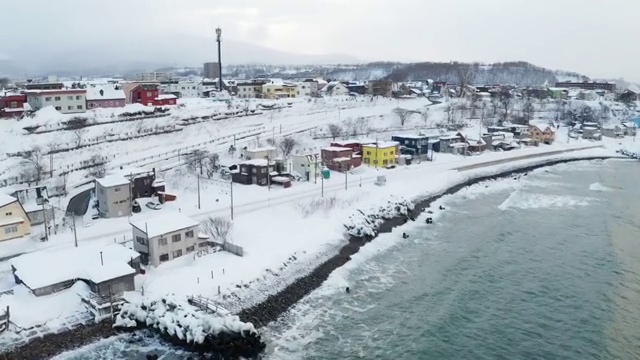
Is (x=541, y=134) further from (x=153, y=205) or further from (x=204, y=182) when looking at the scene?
(x=153, y=205)

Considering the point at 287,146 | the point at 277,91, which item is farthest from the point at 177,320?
the point at 277,91

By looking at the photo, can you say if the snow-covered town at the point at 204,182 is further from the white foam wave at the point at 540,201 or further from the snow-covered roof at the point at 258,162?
the white foam wave at the point at 540,201

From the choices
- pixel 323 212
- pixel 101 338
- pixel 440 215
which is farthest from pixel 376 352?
pixel 440 215

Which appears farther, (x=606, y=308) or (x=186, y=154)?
(x=186, y=154)

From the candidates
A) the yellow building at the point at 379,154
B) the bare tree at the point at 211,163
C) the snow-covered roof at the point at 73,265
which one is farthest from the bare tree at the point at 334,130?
the snow-covered roof at the point at 73,265

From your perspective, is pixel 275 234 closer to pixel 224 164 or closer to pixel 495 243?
pixel 495 243
